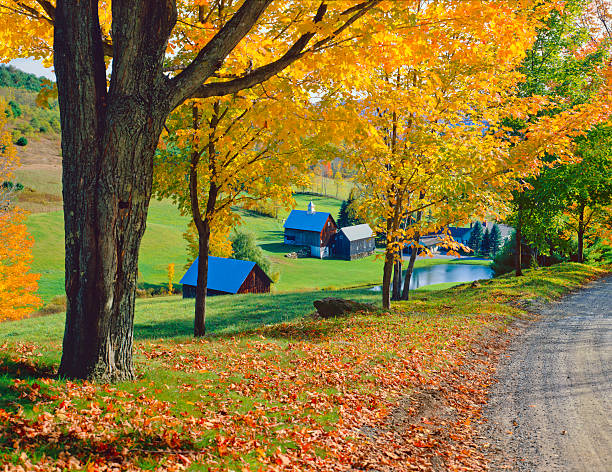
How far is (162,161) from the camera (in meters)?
11.6

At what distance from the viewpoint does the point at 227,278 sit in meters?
36.2

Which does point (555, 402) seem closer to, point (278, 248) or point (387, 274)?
point (387, 274)

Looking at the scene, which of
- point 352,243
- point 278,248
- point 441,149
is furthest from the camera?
point 278,248

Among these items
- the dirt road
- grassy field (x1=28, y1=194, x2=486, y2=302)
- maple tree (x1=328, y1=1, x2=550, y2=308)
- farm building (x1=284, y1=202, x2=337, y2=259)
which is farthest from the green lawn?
the dirt road

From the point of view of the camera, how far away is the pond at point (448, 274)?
57169 mm

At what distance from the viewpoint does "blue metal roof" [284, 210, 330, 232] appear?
78.7 meters

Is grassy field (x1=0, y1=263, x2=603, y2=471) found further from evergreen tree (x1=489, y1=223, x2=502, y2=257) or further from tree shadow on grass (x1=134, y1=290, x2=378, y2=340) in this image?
evergreen tree (x1=489, y1=223, x2=502, y2=257)

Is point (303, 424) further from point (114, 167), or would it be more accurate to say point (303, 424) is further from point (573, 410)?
point (573, 410)

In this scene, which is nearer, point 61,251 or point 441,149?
point 441,149

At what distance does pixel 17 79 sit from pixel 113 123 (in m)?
181

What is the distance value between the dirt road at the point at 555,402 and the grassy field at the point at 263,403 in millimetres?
490

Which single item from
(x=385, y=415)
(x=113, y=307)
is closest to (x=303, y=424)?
(x=385, y=415)

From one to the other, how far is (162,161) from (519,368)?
10.7 m

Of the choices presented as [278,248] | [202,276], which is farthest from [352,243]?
[202,276]
